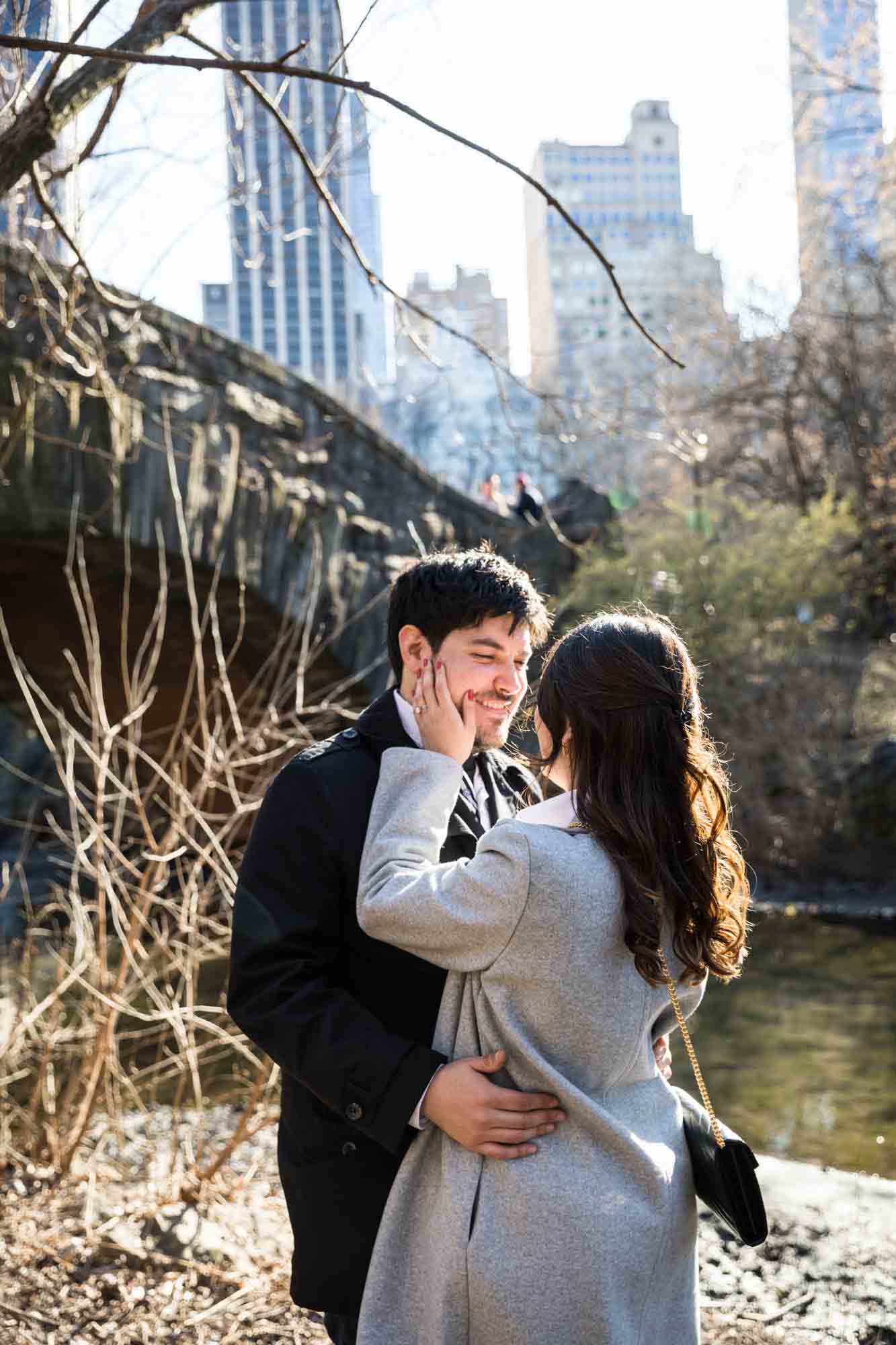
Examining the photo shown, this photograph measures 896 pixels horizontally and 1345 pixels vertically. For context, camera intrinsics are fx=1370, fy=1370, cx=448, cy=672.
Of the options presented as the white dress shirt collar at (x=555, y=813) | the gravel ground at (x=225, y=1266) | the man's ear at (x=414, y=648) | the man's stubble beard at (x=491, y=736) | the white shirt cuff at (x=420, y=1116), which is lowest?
the gravel ground at (x=225, y=1266)

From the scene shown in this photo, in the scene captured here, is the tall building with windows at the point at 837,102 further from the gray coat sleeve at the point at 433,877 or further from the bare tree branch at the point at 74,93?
the gray coat sleeve at the point at 433,877

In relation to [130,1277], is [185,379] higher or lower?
higher

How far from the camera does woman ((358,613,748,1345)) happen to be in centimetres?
184

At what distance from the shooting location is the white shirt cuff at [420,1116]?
6.37 feet

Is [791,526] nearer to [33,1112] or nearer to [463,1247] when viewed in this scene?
[33,1112]

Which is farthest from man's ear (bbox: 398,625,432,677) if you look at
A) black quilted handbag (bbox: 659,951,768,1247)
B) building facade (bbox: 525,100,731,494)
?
building facade (bbox: 525,100,731,494)

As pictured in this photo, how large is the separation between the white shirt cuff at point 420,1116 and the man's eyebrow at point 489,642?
0.70 meters

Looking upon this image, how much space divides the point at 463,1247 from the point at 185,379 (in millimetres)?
6515

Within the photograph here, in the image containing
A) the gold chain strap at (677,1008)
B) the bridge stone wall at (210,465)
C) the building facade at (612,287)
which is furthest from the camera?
the bridge stone wall at (210,465)

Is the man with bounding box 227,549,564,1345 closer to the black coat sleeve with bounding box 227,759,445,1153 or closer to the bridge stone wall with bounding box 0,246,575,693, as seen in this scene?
the black coat sleeve with bounding box 227,759,445,1153

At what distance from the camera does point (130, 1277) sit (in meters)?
3.89

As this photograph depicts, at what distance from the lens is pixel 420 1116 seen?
77.0 inches

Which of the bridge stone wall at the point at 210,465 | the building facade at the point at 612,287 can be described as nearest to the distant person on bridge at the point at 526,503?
the building facade at the point at 612,287

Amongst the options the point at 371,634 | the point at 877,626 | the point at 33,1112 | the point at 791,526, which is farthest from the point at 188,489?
the point at 877,626
